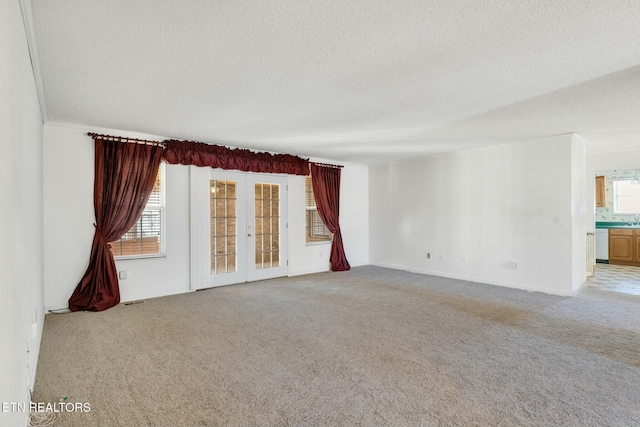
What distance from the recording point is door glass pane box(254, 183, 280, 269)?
243 inches

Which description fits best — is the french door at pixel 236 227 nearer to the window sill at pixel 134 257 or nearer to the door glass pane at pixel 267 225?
the door glass pane at pixel 267 225

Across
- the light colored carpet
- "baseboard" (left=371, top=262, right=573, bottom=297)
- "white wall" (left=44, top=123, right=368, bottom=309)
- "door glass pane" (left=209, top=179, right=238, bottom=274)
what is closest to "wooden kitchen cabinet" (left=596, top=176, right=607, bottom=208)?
the light colored carpet

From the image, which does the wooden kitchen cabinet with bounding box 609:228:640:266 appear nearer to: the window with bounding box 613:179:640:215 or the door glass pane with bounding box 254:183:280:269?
the window with bounding box 613:179:640:215

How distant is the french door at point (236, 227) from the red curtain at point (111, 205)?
78 centimetres

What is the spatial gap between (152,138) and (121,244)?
163cm

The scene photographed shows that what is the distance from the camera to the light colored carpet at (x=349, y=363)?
6.89 feet

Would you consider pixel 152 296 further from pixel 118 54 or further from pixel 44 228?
pixel 118 54

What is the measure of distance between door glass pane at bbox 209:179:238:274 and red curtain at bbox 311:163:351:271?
1846 millimetres

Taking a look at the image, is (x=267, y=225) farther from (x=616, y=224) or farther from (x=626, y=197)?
(x=626, y=197)

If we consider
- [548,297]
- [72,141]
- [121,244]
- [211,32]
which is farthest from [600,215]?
→ [72,141]

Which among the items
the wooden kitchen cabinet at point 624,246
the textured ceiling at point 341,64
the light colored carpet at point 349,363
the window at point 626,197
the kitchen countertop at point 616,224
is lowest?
the light colored carpet at point 349,363

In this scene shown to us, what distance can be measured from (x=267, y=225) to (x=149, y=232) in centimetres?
204

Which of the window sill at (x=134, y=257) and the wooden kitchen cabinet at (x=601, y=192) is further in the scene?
the wooden kitchen cabinet at (x=601, y=192)

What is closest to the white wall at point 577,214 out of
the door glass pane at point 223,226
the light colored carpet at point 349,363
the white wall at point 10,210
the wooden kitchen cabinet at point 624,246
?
the light colored carpet at point 349,363
